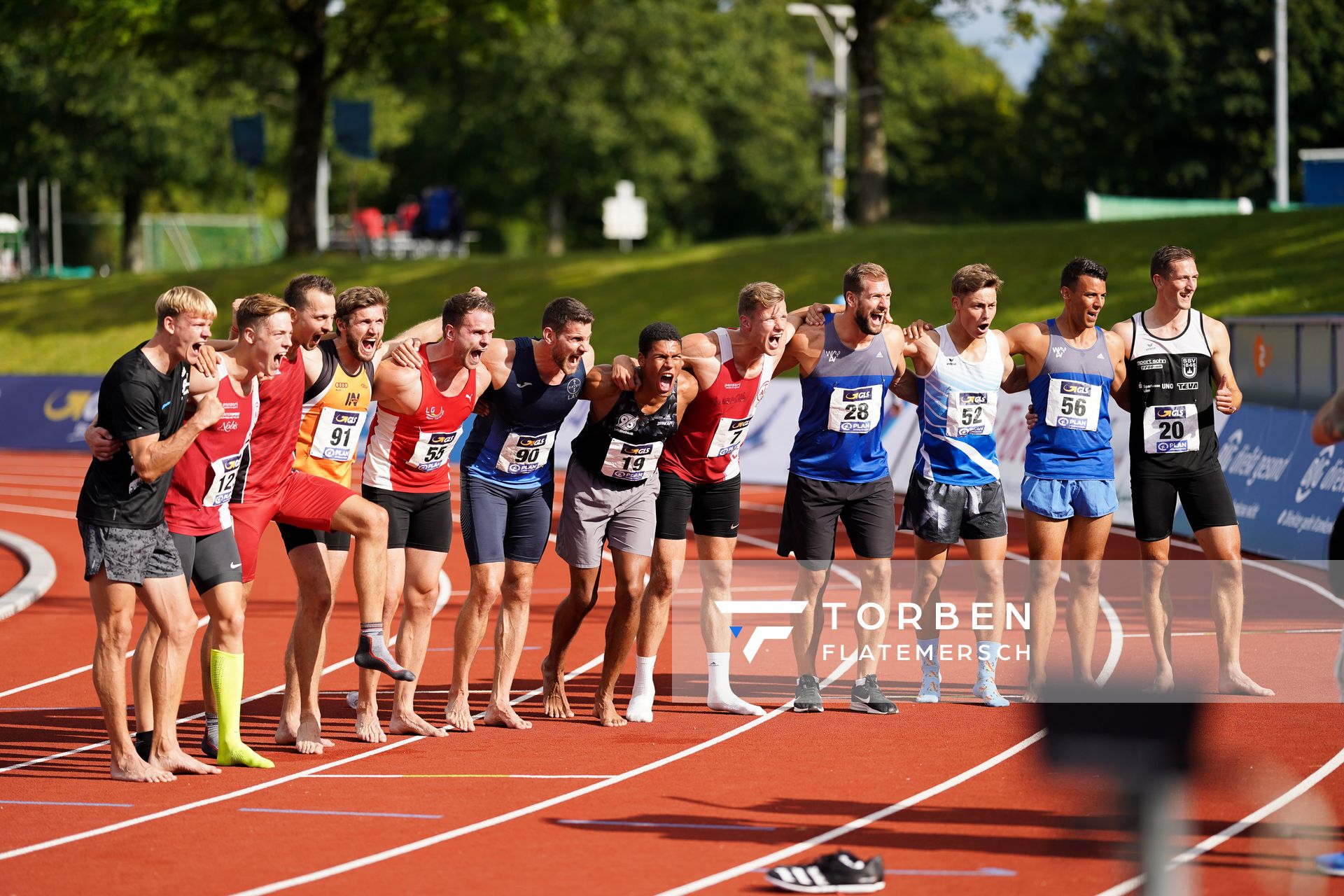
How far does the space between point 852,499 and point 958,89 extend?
63.2 metres

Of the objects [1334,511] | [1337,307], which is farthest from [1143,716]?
[1337,307]

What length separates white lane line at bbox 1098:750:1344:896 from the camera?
523 centimetres

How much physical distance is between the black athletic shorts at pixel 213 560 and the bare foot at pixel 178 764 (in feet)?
2.38

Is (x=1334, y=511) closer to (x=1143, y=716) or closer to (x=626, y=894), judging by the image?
(x=626, y=894)

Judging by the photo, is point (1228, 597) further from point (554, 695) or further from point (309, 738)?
point (309, 738)

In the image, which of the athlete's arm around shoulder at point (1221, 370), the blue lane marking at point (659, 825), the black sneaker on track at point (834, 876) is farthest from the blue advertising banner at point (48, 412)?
the black sneaker on track at point (834, 876)

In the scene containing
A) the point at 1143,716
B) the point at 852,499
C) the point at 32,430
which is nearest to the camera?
the point at 1143,716

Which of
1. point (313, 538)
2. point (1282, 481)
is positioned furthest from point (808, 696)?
point (1282, 481)

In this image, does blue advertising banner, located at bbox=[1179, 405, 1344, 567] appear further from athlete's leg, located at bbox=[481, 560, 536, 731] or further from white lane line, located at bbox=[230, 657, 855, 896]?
athlete's leg, located at bbox=[481, 560, 536, 731]

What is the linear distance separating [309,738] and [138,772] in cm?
86

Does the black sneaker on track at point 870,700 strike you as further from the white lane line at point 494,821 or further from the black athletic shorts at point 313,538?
the black athletic shorts at point 313,538

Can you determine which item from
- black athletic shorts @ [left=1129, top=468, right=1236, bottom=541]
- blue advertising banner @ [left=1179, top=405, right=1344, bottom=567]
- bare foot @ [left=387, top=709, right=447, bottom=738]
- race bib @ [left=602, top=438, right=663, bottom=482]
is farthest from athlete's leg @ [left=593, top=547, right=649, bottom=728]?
blue advertising banner @ [left=1179, top=405, right=1344, bottom=567]

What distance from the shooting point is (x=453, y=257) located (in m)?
36.2

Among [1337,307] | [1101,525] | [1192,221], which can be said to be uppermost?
[1192,221]
